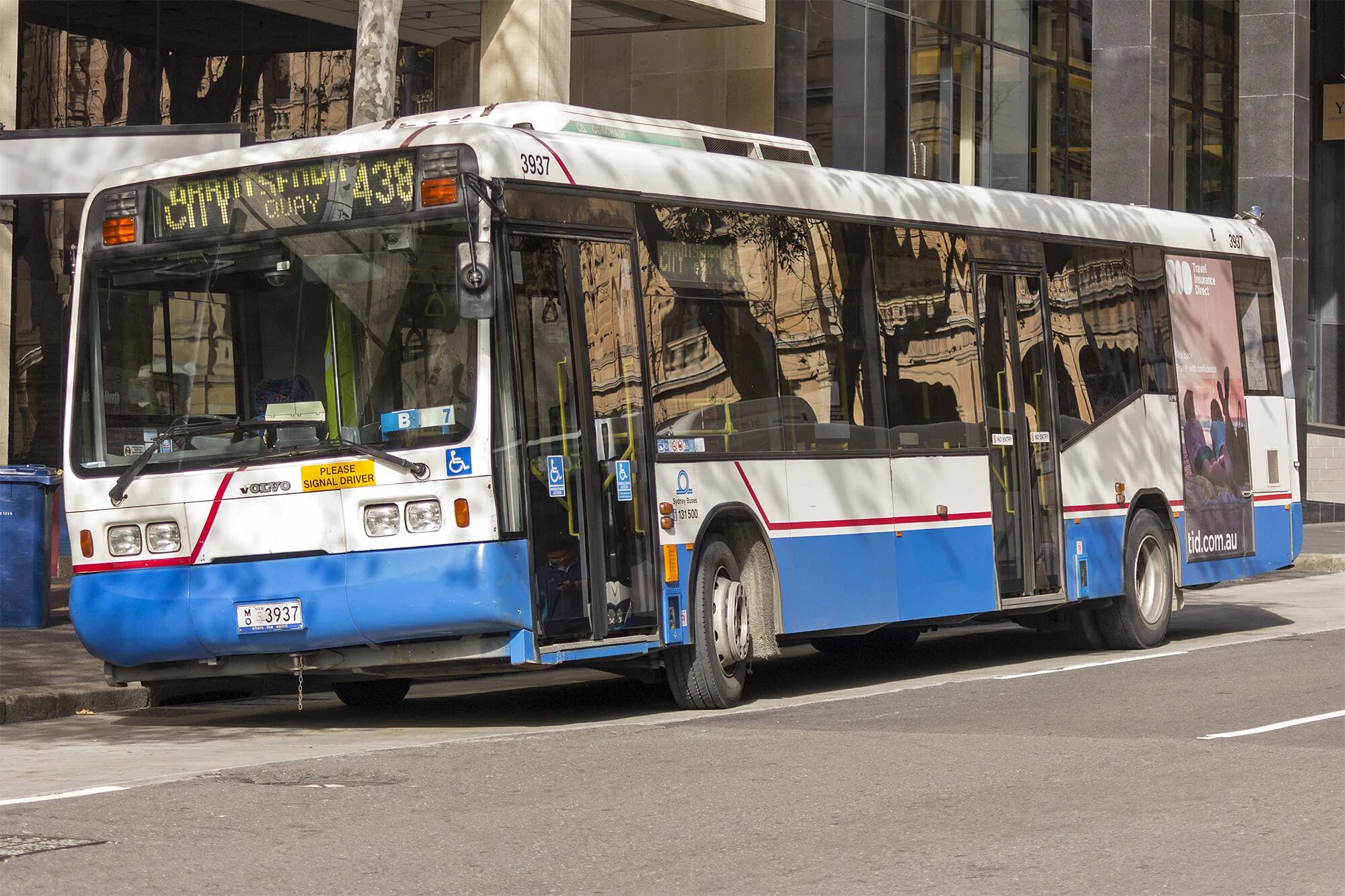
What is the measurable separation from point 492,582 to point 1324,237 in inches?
1761

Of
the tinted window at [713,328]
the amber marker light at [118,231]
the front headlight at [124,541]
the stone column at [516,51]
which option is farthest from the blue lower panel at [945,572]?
the stone column at [516,51]

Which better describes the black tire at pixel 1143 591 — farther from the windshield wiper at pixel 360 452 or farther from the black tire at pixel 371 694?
the windshield wiper at pixel 360 452

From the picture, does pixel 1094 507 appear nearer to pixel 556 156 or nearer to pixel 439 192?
pixel 556 156

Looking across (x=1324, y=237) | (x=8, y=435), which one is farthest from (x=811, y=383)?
(x=1324, y=237)

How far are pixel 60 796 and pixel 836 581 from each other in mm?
5779

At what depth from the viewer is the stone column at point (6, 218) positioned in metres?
17.1

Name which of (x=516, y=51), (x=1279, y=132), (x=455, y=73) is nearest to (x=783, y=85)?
(x=455, y=73)

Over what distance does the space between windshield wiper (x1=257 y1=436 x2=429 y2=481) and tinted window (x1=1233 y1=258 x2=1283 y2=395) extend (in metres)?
9.61

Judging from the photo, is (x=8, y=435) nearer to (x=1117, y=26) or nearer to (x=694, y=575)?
(x=694, y=575)

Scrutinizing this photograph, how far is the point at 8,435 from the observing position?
18094 millimetres

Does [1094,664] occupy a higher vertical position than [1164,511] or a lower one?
lower

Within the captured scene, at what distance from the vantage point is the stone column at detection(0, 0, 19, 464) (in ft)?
56.2

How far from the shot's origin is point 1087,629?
1612 cm

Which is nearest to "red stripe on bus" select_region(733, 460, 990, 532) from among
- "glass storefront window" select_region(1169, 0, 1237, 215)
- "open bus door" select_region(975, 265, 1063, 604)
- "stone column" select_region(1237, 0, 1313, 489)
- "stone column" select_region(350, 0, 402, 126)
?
"open bus door" select_region(975, 265, 1063, 604)
